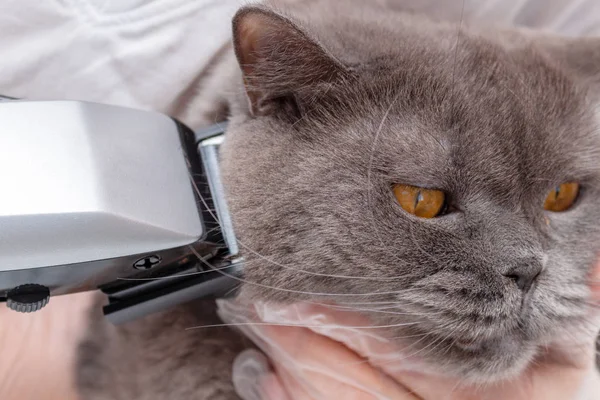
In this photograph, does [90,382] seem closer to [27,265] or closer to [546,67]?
[27,265]

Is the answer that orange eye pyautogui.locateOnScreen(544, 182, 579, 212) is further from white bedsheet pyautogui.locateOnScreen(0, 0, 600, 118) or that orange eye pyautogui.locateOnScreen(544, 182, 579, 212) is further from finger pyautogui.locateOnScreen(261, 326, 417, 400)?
white bedsheet pyautogui.locateOnScreen(0, 0, 600, 118)

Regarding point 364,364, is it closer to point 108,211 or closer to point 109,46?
point 108,211

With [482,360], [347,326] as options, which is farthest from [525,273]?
[347,326]

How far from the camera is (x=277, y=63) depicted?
709mm

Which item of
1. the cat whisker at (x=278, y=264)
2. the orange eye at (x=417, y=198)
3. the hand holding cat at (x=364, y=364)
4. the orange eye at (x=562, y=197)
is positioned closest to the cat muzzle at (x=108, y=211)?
the cat whisker at (x=278, y=264)

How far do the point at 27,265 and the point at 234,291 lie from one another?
1.06 feet

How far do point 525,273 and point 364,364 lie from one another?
0.29 m

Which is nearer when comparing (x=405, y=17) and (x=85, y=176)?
(x=85, y=176)

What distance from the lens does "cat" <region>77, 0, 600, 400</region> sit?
0.68 metres

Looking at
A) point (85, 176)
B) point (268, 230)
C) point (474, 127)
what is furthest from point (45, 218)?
point (474, 127)

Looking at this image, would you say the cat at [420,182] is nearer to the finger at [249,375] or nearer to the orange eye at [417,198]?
the orange eye at [417,198]

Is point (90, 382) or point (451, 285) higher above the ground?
point (451, 285)

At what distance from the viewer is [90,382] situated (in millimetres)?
972

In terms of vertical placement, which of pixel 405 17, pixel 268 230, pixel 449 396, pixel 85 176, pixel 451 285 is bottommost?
pixel 449 396
